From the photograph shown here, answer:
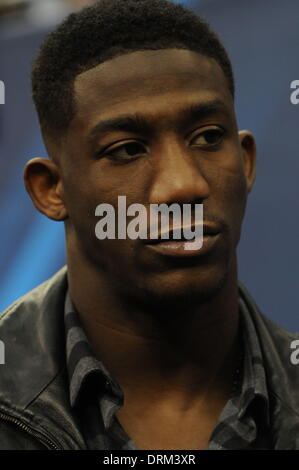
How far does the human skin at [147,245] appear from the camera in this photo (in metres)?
1.79

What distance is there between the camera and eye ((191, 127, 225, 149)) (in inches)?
73.2

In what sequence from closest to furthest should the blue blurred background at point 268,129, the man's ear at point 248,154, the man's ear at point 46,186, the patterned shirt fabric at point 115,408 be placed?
1. the patterned shirt fabric at point 115,408
2. the man's ear at point 46,186
3. the man's ear at point 248,154
4. the blue blurred background at point 268,129

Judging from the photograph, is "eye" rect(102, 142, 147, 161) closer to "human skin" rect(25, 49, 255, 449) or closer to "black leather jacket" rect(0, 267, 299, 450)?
"human skin" rect(25, 49, 255, 449)

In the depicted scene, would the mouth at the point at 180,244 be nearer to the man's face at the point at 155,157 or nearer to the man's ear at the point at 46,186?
the man's face at the point at 155,157

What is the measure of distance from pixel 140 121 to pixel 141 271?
14.9 inches

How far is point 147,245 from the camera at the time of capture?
1779 millimetres

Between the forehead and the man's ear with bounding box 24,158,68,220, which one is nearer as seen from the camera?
the forehead

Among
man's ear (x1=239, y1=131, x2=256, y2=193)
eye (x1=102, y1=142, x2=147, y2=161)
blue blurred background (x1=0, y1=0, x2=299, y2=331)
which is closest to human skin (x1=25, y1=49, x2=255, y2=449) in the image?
eye (x1=102, y1=142, x2=147, y2=161)

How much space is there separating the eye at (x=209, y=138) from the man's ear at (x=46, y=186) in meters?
0.41

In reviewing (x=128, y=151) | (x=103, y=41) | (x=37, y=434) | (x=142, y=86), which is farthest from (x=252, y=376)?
(x=103, y=41)

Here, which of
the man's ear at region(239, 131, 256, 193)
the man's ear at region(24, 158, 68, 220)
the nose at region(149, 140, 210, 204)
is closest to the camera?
the nose at region(149, 140, 210, 204)

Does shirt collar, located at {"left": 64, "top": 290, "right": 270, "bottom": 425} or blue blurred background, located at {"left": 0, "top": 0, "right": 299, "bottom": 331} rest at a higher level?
blue blurred background, located at {"left": 0, "top": 0, "right": 299, "bottom": 331}

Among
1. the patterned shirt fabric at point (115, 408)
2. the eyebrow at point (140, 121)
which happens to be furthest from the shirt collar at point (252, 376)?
the eyebrow at point (140, 121)

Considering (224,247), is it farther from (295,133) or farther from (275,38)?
(275,38)
